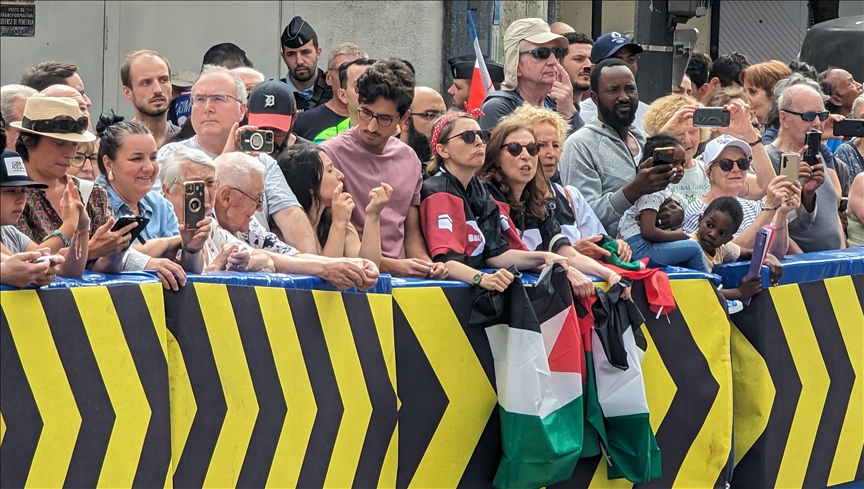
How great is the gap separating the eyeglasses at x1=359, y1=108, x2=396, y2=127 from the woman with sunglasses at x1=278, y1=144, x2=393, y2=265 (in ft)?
0.97

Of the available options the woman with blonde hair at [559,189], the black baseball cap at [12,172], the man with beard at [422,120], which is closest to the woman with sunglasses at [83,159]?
the black baseball cap at [12,172]

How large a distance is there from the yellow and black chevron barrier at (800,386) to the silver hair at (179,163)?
305cm

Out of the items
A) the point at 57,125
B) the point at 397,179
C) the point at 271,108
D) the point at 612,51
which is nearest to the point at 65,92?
the point at 271,108

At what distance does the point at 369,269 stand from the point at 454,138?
4.06ft

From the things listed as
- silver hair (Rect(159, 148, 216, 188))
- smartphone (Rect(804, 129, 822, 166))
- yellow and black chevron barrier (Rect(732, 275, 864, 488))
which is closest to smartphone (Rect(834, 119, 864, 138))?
smartphone (Rect(804, 129, 822, 166))

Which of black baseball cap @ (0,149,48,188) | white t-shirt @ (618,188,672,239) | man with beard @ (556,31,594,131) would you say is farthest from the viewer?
man with beard @ (556,31,594,131)

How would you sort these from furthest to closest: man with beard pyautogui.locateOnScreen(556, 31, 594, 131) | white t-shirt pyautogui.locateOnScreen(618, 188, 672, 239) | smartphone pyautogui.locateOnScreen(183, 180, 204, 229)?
1. man with beard pyautogui.locateOnScreen(556, 31, 594, 131)
2. white t-shirt pyautogui.locateOnScreen(618, 188, 672, 239)
3. smartphone pyautogui.locateOnScreen(183, 180, 204, 229)

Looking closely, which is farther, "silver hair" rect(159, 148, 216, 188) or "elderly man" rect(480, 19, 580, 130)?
"elderly man" rect(480, 19, 580, 130)

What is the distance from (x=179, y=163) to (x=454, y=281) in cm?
141

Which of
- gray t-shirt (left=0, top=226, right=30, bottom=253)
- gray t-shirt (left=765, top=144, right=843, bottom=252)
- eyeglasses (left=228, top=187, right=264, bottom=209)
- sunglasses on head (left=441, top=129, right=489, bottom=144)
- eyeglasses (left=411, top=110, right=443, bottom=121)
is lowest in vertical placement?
gray t-shirt (left=765, top=144, right=843, bottom=252)

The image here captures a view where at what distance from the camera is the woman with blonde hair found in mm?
7195

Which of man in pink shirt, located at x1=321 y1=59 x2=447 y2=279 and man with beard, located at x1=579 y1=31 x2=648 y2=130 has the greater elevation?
man with beard, located at x1=579 y1=31 x2=648 y2=130

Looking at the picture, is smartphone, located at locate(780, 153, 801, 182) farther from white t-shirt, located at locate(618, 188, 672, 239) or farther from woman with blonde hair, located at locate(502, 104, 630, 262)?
woman with blonde hair, located at locate(502, 104, 630, 262)

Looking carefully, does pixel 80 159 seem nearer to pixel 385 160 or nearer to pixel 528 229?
pixel 385 160
